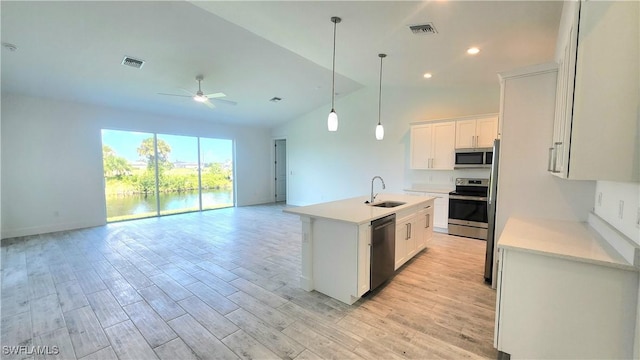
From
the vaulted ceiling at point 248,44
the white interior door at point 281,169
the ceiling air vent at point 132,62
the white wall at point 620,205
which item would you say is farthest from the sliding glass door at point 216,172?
the white wall at point 620,205

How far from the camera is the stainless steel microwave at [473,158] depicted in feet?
15.6

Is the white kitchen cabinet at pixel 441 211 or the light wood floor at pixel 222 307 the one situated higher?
the white kitchen cabinet at pixel 441 211

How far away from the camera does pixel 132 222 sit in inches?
242

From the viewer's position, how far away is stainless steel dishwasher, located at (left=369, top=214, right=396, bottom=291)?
267cm

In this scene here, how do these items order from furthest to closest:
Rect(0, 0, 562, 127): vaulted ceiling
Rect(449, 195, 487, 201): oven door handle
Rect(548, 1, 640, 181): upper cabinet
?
Rect(449, 195, 487, 201): oven door handle < Rect(0, 0, 562, 127): vaulted ceiling < Rect(548, 1, 640, 181): upper cabinet

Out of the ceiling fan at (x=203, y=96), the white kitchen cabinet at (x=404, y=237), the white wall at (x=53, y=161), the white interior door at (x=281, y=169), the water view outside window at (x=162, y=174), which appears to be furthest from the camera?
the white interior door at (x=281, y=169)

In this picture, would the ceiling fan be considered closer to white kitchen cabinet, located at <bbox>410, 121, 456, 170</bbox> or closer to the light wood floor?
the light wood floor

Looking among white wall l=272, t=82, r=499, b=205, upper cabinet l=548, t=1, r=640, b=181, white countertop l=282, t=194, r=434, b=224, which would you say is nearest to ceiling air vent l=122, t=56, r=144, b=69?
white countertop l=282, t=194, r=434, b=224

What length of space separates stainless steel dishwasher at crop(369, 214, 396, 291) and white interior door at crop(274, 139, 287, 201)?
23.1 ft

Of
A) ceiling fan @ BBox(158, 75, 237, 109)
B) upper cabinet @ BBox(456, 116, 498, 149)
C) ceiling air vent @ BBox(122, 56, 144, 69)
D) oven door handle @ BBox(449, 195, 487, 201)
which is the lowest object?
oven door handle @ BBox(449, 195, 487, 201)

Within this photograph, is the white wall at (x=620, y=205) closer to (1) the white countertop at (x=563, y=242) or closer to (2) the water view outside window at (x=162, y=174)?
(1) the white countertop at (x=563, y=242)

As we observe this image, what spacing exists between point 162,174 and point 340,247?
6.06 m

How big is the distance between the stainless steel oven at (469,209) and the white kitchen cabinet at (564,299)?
2.97 metres

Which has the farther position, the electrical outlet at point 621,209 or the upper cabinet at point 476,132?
the upper cabinet at point 476,132
